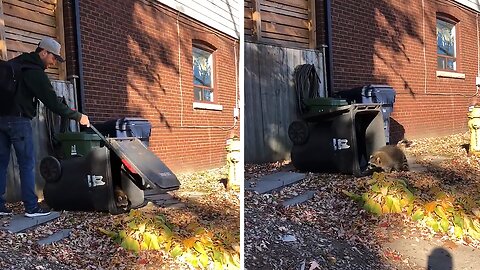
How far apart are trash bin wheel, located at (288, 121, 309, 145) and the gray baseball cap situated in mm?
649

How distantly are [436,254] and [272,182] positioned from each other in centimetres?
63

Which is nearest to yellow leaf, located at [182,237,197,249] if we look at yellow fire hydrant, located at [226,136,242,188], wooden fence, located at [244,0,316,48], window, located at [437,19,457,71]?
yellow fire hydrant, located at [226,136,242,188]

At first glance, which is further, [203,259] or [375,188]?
[375,188]

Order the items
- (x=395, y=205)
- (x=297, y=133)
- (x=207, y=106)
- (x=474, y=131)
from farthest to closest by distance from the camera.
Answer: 1. (x=474, y=131)
2. (x=395, y=205)
3. (x=297, y=133)
4. (x=207, y=106)

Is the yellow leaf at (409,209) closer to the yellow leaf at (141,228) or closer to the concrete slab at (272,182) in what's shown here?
the concrete slab at (272,182)

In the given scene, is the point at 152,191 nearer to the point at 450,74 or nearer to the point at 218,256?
the point at 218,256

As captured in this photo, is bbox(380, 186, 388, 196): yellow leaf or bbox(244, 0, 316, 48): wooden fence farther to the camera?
bbox(380, 186, 388, 196): yellow leaf

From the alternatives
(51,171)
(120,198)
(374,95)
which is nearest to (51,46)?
(51,171)

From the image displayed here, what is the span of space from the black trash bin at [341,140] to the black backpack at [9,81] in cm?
75

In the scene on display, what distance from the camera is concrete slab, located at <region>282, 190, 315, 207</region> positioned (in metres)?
1.41

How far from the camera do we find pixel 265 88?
4.14 feet

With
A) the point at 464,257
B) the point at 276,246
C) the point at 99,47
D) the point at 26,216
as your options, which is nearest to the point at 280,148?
the point at 276,246

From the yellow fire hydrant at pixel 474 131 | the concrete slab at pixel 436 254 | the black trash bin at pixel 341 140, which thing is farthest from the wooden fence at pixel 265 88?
the yellow fire hydrant at pixel 474 131

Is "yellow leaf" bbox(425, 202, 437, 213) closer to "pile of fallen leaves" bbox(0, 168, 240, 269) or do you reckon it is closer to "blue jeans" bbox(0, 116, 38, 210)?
"pile of fallen leaves" bbox(0, 168, 240, 269)
